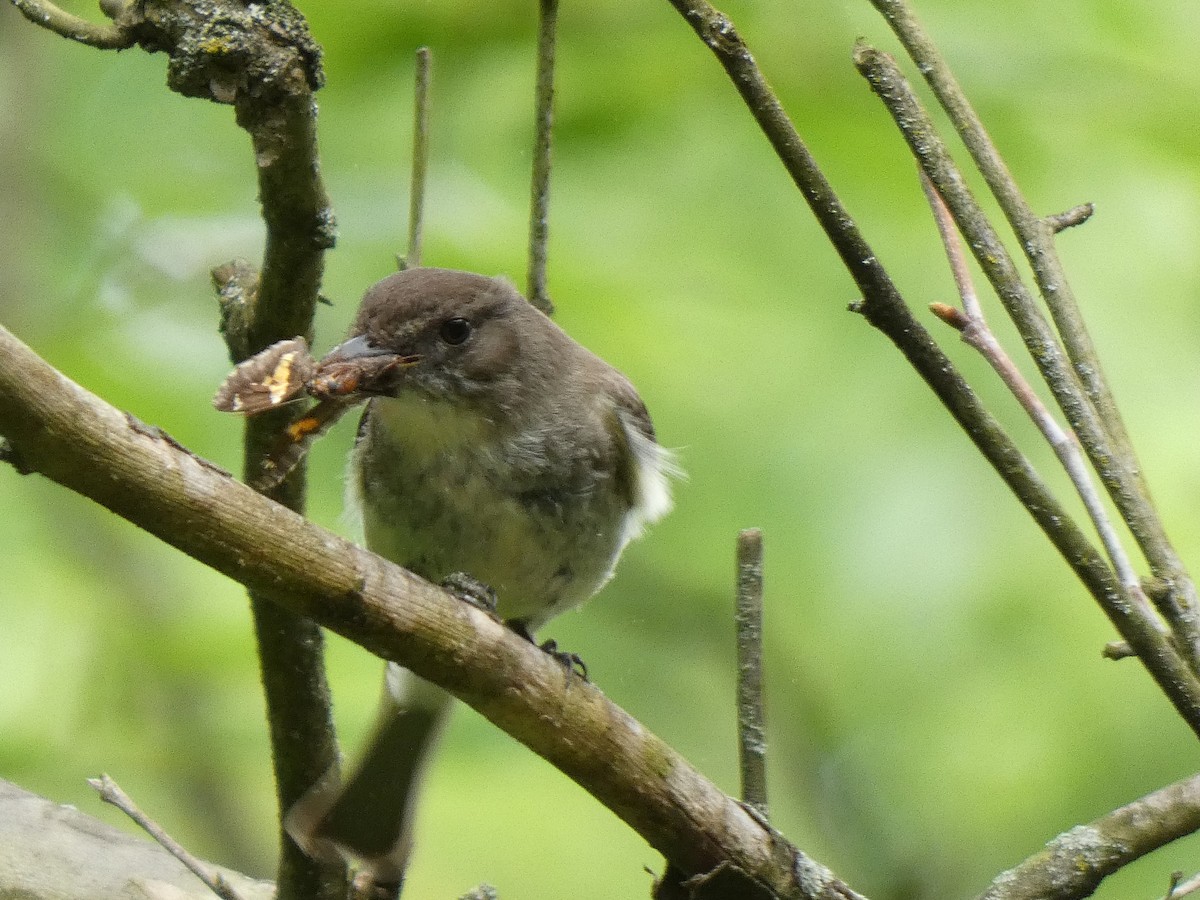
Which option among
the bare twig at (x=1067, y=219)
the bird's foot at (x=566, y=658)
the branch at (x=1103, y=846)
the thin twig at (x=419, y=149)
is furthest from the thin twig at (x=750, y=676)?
the thin twig at (x=419, y=149)

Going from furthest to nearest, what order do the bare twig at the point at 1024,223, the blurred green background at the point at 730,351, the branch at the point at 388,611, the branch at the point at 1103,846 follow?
the blurred green background at the point at 730,351 → the branch at the point at 1103,846 → the bare twig at the point at 1024,223 → the branch at the point at 388,611

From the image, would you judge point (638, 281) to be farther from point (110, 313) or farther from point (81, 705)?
point (81, 705)

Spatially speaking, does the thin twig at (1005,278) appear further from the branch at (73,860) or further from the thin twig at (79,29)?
the branch at (73,860)

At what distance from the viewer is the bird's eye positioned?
10.8 feet

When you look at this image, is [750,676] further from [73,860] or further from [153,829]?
[73,860]

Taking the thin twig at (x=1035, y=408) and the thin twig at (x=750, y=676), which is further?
the thin twig at (x=750, y=676)

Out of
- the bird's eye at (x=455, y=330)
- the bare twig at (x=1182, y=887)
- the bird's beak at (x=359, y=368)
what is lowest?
the bare twig at (x=1182, y=887)

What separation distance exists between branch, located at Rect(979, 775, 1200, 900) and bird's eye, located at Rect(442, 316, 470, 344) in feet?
5.53

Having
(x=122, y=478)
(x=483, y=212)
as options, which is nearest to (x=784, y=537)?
(x=483, y=212)

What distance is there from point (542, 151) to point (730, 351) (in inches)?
49.7

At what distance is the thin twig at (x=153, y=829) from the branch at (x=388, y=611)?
0.74m

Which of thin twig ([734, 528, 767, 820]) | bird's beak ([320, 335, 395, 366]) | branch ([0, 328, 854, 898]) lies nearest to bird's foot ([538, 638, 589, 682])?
thin twig ([734, 528, 767, 820])

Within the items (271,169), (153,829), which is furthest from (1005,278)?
(153,829)

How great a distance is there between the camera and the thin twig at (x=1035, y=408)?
6.51 feet
